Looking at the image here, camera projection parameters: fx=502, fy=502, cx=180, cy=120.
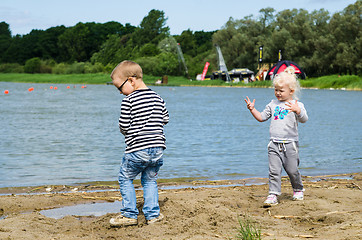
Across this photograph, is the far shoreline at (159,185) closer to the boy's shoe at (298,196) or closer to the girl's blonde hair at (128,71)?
the boy's shoe at (298,196)

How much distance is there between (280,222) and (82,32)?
Answer: 148 metres

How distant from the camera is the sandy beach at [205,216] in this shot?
4523mm

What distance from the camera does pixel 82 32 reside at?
148 m

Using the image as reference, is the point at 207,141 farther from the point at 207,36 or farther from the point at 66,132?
the point at 207,36

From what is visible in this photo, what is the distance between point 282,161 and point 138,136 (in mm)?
2087

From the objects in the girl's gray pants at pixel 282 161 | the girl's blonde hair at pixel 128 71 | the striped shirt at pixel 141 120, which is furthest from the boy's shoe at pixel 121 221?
the girl's gray pants at pixel 282 161

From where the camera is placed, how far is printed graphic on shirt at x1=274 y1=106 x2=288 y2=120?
19.6ft

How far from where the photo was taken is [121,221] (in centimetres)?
488

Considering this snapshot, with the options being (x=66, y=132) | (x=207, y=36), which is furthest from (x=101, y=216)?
(x=207, y=36)

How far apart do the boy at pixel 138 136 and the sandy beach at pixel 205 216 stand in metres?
0.17

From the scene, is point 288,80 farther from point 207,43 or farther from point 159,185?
point 207,43

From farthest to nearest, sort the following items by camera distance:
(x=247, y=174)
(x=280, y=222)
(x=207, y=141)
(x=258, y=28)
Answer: (x=258, y=28), (x=207, y=141), (x=247, y=174), (x=280, y=222)

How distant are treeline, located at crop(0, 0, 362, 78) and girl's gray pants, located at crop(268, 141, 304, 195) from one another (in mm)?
63566

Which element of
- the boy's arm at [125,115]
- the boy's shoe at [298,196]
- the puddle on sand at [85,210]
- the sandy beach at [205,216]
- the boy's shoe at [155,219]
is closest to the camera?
the sandy beach at [205,216]
